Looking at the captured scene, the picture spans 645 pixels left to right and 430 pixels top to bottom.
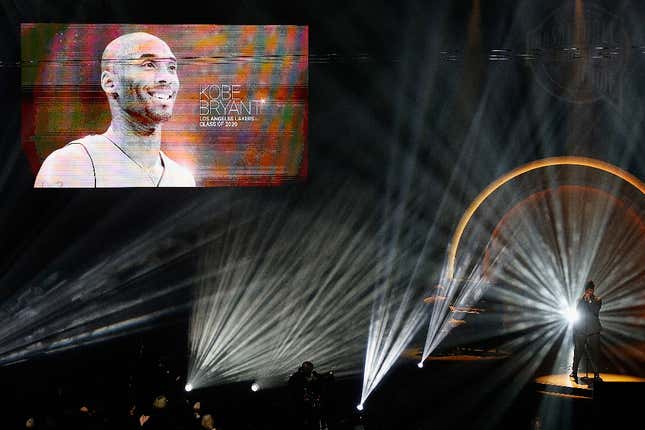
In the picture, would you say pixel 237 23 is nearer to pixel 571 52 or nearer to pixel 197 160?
pixel 197 160

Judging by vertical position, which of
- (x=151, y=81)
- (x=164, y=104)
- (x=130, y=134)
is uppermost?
(x=151, y=81)

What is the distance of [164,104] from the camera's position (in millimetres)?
11461

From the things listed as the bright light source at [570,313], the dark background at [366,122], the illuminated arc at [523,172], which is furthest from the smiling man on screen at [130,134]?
the bright light source at [570,313]

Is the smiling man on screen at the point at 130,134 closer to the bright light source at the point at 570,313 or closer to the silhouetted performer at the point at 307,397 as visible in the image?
the silhouetted performer at the point at 307,397

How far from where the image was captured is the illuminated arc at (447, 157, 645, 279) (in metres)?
11.6

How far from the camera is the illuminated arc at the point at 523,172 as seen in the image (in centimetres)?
1157

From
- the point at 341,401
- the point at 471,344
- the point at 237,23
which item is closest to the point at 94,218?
the point at 237,23

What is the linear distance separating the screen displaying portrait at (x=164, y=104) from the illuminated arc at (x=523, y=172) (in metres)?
2.10

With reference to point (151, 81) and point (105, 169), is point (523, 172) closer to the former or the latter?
point (151, 81)

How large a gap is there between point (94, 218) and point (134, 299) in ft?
3.68

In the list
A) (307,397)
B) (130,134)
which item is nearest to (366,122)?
(130,134)

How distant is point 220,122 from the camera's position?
11.4 m

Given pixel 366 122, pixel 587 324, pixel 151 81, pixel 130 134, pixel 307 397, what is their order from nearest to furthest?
1. pixel 307 397
2. pixel 587 324
3. pixel 130 134
4. pixel 151 81
5. pixel 366 122

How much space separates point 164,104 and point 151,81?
0.32m
